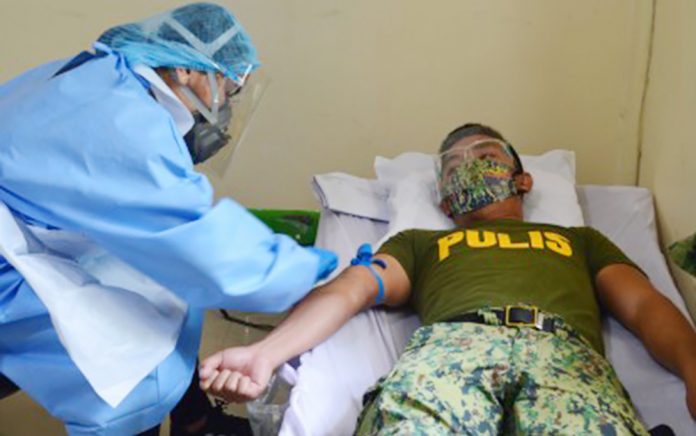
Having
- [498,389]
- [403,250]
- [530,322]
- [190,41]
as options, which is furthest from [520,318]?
[190,41]

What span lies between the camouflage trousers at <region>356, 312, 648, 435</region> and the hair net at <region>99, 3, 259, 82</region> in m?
0.72

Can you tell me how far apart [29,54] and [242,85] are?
1180 mm

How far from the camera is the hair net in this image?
58.9 inches

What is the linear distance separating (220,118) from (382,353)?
62cm

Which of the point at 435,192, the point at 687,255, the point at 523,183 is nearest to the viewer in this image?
the point at 687,255

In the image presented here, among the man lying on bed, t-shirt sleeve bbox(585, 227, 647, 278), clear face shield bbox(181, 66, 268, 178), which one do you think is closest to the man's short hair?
the man lying on bed

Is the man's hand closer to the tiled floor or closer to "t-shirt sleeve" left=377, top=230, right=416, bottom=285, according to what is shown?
"t-shirt sleeve" left=377, top=230, right=416, bottom=285

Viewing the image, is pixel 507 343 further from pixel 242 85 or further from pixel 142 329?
pixel 242 85

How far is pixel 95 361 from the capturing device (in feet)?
4.24

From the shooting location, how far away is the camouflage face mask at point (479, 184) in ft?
5.97

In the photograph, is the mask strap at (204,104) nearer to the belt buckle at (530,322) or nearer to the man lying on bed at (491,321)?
the man lying on bed at (491,321)

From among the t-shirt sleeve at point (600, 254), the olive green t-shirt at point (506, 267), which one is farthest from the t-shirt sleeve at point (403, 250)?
the t-shirt sleeve at point (600, 254)

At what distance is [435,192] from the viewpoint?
80.7 inches

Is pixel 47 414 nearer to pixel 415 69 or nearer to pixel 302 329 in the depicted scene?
pixel 302 329
